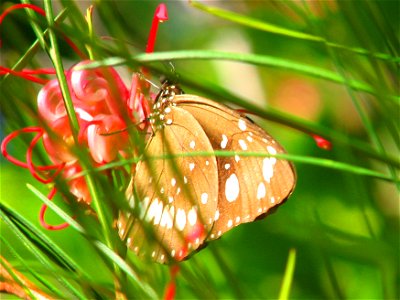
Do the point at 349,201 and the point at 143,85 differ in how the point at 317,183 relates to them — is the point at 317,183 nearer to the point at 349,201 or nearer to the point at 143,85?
the point at 349,201

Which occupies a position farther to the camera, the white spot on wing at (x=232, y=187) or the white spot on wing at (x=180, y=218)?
the white spot on wing at (x=232, y=187)

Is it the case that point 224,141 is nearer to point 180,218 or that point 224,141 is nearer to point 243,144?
point 243,144

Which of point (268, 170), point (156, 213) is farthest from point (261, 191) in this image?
point (156, 213)

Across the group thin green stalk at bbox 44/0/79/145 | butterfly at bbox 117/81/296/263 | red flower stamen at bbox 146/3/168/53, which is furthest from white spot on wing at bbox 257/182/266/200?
thin green stalk at bbox 44/0/79/145

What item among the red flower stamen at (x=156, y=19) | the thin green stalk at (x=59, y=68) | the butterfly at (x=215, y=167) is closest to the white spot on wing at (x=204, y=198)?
the butterfly at (x=215, y=167)

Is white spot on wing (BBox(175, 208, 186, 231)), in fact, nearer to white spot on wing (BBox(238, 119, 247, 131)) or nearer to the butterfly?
the butterfly

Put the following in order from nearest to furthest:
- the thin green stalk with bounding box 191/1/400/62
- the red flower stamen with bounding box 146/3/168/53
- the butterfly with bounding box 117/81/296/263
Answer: the thin green stalk with bounding box 191/1/400/62
the red flower stamen with bounding box 146/3/168/53
the butterfly with bounding box 117/81/296/263

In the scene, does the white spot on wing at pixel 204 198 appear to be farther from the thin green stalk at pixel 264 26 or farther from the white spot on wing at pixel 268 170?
the thin green stalk at pixel 264 26

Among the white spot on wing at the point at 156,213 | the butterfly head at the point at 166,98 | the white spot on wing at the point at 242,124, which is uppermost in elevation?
the butterfly head at the point at 166,98
